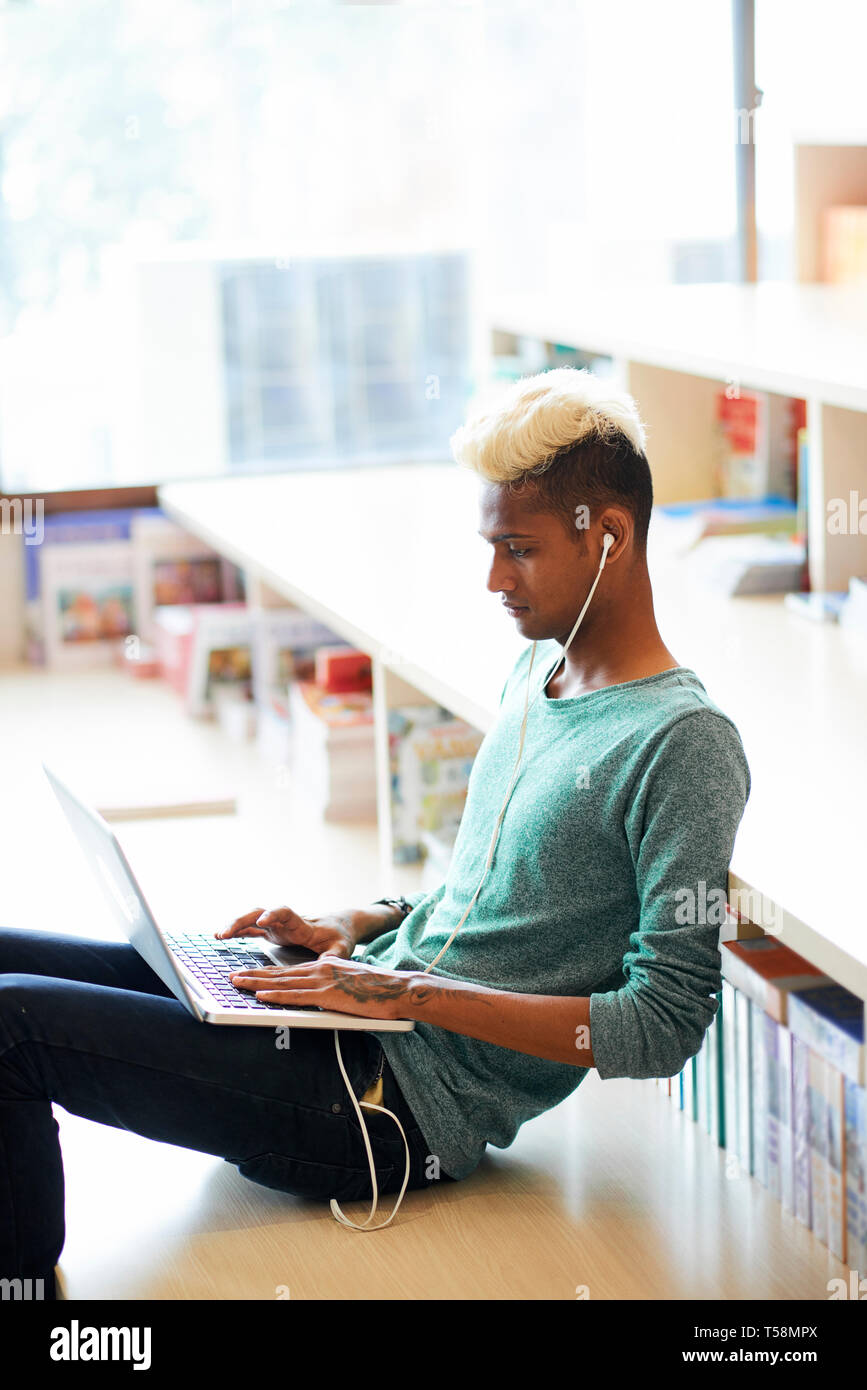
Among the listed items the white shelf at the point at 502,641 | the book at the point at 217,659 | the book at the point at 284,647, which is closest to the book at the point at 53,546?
the white shelf at the point at 502,641

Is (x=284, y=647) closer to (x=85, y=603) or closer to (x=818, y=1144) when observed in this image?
(x=85, y=603)

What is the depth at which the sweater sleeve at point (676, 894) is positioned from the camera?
1.27 meters

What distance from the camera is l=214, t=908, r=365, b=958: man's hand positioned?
1543 mm

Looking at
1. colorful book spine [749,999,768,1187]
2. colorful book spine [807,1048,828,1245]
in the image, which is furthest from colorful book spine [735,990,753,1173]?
colorful book spine [807,1048,828,1245]

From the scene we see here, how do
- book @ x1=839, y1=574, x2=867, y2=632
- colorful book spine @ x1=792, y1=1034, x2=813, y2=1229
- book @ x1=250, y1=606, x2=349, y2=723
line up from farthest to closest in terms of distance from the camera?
book @ x1=250, y1=606, x2=349, y2=723, book @ x1=839, y1=574, x2=867, y2=632, colorful book spine @ x1=792, y1=1034, x2=813, y2=1229

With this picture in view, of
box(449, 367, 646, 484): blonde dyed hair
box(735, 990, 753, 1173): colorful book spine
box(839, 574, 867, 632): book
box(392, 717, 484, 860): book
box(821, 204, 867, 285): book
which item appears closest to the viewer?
box(449, 367, 646, 484): blonde dyed hair

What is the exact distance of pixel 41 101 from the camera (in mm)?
3436

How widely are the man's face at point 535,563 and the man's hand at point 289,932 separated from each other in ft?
1.14

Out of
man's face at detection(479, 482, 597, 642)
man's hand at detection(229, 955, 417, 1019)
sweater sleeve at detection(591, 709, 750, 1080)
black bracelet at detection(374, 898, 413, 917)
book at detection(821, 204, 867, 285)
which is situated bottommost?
black bracelet at detection(374, 898, 413, 917)

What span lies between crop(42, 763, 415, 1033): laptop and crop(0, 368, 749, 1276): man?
2cm

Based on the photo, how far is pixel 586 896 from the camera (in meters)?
1.39

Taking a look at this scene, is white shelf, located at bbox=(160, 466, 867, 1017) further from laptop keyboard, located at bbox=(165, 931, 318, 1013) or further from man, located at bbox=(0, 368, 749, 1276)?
laptop keyboard, located at bbox=(165, 931, 318, 1013)

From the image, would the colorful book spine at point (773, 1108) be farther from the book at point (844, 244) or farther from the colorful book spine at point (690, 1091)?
the book at point (844, 244)
